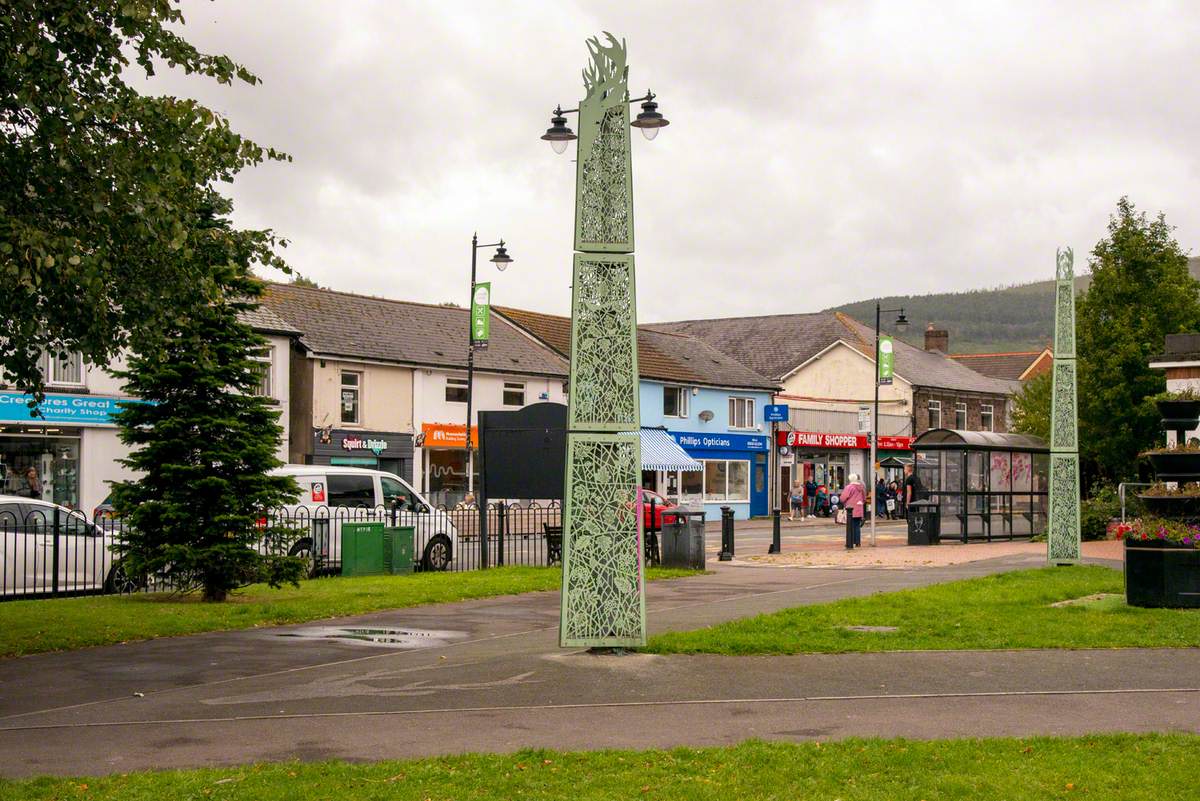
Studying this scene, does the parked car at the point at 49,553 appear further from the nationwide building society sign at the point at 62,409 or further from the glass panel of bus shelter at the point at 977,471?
the glass panel of bus shelter at the point at 977,471

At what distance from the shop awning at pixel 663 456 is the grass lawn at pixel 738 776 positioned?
122 ft

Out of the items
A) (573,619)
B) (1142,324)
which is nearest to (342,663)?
(573,619)

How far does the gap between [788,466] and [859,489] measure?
28.4 metres

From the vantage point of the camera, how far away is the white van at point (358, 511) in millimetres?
23250

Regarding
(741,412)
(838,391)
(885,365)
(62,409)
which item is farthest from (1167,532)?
(838,391)

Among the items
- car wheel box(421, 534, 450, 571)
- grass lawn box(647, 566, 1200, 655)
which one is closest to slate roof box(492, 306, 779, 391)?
car wheel box(421, 534, 450, 571)

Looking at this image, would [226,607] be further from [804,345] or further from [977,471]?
[804,345]

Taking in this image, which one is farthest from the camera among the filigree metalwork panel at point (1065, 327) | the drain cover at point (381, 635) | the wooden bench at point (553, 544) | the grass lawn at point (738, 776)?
the wooden bench at point (553, 544)

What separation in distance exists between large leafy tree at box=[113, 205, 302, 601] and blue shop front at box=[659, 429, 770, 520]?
36752 millimetres

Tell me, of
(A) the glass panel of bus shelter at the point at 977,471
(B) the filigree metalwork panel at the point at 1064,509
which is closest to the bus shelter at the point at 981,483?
(A) the glass panel of bus shelter at the point at 977,471

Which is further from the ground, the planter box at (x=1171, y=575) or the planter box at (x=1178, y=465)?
the planter box at (x=1178, y=465)

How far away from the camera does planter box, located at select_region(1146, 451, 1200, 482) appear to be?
53.0 ft

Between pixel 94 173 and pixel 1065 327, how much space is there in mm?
16032

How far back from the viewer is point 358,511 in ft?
78.2
